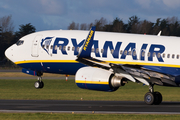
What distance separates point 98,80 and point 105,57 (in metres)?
4.16

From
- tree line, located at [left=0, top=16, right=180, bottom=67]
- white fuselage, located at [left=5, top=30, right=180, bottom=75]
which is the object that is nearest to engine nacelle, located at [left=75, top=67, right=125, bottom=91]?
white fuselage, located at [left=5, top=30, right=180, bottom=75]

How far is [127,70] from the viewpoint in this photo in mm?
24984

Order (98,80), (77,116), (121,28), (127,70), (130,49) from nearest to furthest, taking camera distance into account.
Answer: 1. (77,116)
2. (127,70)
3. (98,80)
4. (130,49)
5. (121,28)

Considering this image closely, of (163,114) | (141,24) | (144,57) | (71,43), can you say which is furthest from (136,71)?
(141,24)

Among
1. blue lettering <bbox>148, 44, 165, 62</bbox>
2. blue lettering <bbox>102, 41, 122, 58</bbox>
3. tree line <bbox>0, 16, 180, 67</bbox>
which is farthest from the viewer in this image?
tree line <bbox>0, 16, 180, 67</bbox>

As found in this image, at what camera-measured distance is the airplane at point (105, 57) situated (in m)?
25.4

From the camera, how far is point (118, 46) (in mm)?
29000

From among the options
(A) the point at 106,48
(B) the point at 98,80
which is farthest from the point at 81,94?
(B) the point at 98,80

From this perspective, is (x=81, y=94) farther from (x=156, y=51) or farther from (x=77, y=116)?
(x=77, y=116)

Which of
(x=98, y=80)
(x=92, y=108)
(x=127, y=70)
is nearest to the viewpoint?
(x=92, y=108)

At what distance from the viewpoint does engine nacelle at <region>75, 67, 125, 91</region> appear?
83.4 feet

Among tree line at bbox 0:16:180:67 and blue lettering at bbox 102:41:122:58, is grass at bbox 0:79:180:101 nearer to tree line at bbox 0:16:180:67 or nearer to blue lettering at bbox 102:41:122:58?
blue lettering at bbox 102:41:122:58

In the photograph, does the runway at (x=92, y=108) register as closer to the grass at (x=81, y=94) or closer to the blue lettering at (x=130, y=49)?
the blue lettering at (x=130, y=49)

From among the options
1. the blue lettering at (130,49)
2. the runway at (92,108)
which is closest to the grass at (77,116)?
the runway at (92,108)
